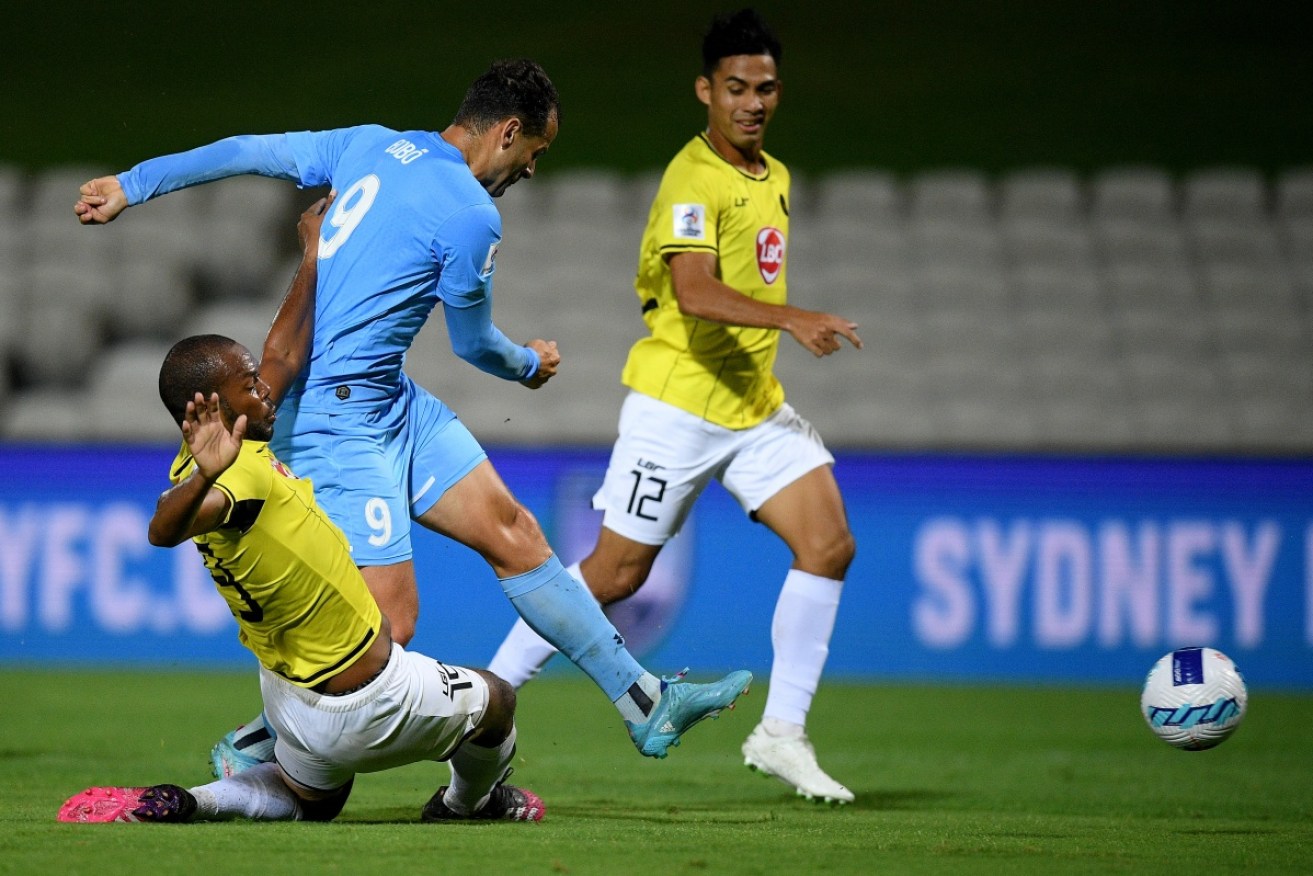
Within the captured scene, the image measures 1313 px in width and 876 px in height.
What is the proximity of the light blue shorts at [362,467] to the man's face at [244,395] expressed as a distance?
638 millimetres

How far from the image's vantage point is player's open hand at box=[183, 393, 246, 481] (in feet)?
12.4

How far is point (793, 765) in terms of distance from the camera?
18.1 feet

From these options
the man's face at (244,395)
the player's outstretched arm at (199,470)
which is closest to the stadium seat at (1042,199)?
the man's face at (244,395)

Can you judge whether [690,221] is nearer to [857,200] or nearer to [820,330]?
[820,330]

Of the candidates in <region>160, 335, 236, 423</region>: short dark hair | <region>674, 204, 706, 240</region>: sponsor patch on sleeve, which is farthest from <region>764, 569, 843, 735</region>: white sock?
<region>160, 335, 236, 423</region>: short dark hair

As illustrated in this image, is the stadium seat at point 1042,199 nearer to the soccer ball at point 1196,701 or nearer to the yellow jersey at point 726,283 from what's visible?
the yellow jersey at point 726,283

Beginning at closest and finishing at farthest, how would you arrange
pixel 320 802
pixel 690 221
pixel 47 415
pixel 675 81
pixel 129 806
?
1. pixel 129 806
2. pixel 320 802
3. pixel 690 221
4. pixel 47 415
5. pixel 675 81

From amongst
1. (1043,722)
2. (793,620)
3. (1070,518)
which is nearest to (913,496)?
(1070,518)

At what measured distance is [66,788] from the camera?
5.49m

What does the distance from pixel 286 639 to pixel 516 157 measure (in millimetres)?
1533

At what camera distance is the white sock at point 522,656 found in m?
5.75

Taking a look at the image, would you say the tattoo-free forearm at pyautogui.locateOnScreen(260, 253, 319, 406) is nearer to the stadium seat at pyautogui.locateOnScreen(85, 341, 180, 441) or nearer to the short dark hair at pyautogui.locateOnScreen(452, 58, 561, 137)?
the short dark hair at pyautogui.locateOnScreen(452, 58, 561, 137)

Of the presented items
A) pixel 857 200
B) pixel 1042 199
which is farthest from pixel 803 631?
pixel 1042 199

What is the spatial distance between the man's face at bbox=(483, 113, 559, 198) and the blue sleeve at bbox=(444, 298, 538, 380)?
36 centimetres
